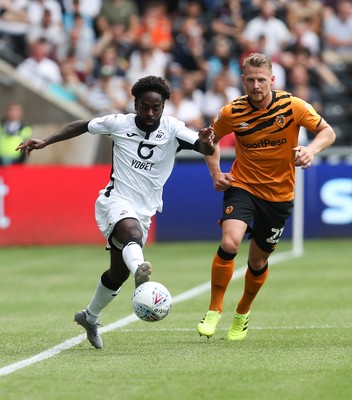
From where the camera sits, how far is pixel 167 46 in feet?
82.8

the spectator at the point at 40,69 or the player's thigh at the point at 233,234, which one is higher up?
the spectator at the point at 40,69

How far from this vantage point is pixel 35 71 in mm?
24672

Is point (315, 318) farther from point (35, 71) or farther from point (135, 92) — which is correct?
point (35, 71)

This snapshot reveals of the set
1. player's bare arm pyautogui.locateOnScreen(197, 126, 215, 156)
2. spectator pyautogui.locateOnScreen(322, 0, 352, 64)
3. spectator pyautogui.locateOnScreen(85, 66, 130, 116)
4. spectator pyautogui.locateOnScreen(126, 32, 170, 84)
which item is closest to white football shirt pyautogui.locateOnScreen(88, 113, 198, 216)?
player's bare arm pyautogui.locateOnScreen(197, 126, 215, 156)

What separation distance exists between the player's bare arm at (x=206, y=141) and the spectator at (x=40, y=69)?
15671 mm

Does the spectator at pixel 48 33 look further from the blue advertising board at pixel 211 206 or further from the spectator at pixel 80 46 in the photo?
the blue advertising board at pixel 211 206

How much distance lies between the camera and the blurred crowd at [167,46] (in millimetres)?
24016

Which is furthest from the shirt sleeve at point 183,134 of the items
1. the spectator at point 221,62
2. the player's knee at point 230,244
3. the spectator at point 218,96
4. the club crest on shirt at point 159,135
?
the spectator at point 221,62

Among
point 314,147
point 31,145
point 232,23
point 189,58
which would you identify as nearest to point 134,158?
point 31,145

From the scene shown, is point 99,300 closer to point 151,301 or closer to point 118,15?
point 151,301

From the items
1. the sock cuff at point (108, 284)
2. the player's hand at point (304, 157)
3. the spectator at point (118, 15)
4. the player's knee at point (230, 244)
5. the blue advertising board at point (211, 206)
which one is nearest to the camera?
the player's hand at point (304, 157)

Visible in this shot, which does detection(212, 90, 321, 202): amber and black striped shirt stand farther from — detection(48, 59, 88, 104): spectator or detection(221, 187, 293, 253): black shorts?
detection(48, 59, 88, 104): spectator

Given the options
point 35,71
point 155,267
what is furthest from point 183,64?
point 155,267

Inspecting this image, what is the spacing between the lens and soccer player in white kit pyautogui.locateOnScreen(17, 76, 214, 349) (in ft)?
29.0
